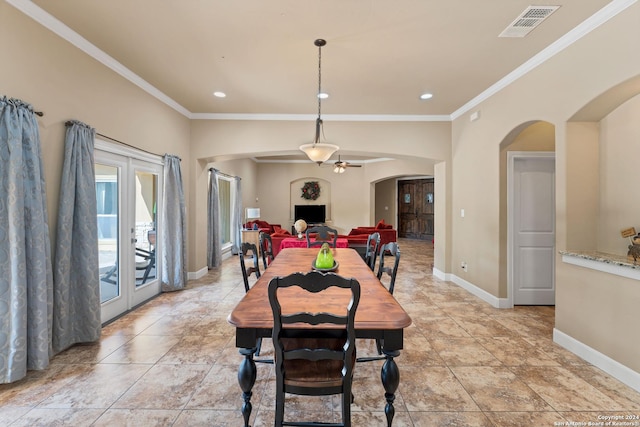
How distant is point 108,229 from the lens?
3.53m

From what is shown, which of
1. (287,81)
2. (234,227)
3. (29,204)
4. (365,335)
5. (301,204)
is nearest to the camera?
(365,335)

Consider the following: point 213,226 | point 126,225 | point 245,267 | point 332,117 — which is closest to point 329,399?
point 245,267

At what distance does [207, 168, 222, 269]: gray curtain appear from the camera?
6406mm

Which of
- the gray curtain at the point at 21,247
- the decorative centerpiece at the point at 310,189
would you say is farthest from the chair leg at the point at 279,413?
the decorative centerpiece at the point at 310,189

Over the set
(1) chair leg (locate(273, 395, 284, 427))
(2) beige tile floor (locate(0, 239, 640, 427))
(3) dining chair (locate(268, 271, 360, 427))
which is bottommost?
(2) beige tile floor (locate(0, 239, 640, 427))

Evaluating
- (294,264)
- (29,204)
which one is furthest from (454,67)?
(29,204)

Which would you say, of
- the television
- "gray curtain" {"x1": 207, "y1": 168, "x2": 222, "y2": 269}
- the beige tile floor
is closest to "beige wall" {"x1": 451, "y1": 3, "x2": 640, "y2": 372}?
the beige tile floor

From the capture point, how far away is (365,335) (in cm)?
159

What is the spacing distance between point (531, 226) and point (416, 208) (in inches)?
314

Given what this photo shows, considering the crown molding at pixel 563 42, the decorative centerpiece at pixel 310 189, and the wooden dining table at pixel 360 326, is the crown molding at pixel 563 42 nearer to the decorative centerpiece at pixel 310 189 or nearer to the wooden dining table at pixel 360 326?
the wooden dining table at pixel 360 326

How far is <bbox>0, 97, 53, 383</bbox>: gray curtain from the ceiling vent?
13.6 feet

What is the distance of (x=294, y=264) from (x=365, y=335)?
1.40m

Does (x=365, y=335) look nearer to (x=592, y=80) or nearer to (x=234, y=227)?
(x=592, y=80)

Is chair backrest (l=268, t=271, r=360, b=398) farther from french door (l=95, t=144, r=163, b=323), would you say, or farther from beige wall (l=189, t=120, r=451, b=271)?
beige wall (l=189, t=120, r=451, b=271)
